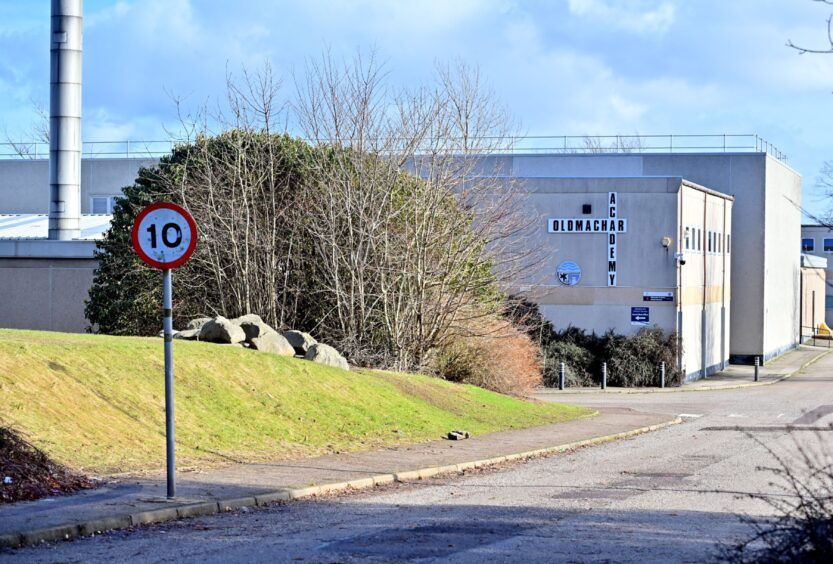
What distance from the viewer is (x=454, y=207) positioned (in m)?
29.4

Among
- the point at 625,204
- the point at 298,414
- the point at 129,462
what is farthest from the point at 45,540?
the point at 625,204

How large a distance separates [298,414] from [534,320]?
26819 millimetres

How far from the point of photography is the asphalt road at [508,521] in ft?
31.5

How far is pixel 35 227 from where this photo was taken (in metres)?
46.3

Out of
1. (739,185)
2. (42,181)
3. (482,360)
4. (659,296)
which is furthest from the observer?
(42,181)

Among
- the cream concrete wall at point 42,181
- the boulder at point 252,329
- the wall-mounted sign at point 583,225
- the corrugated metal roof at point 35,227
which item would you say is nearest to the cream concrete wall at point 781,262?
the wall-mounted sign at point 583,225

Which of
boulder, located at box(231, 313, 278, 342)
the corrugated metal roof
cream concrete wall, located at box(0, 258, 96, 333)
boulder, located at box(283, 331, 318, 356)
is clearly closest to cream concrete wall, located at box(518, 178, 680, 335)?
the corrugated metal roof

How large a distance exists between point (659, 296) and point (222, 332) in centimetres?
3009

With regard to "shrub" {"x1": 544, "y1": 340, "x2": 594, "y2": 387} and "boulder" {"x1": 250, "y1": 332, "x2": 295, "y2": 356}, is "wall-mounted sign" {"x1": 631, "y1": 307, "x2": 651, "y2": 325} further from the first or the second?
"boulder" {"x1": 250, "y1": 332, "x2": 295, "y2": 356}

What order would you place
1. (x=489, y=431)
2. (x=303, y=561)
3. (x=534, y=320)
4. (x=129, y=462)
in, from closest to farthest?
(x=303, y=561) < (x=129, y=462) < (x=489, y=431) < (x=534, y=320)

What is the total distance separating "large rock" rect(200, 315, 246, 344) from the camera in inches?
866

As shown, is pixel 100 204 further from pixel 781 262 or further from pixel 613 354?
pixel 781 262

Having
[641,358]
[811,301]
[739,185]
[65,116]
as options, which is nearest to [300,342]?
[65,116]

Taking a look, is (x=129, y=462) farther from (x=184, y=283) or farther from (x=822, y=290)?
(x=822, y=290)
